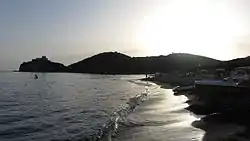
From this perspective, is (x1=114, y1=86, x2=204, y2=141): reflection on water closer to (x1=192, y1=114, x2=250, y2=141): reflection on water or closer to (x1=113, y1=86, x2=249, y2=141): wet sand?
(x1=113, y1=86, x2=249, y2=141): wet sand

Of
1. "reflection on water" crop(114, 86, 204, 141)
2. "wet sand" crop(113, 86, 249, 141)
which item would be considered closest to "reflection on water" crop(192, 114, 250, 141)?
"wet sand" crop(113, 86, 249, 141)

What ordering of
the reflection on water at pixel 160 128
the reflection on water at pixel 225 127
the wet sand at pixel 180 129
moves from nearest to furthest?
the reflection on water at pixel 225 127 → the wet sand at pixel 180 129 → the reflection on water at pixel 160 128

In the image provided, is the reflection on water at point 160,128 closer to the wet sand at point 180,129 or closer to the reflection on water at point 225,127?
the wet sand at point 180,129

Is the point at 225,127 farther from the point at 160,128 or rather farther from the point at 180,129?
the point at 160,128

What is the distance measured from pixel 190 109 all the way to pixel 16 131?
16.7 meters

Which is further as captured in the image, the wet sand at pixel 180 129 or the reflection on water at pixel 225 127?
the wet sand at pixel 180 129

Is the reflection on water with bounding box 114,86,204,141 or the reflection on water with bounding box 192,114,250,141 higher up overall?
the reflection on water with bounding box 192,114,250,141

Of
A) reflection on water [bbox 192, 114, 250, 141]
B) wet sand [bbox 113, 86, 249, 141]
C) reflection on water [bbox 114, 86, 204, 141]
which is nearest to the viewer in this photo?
reflection on water [bbox 192, 114, 250, 141]

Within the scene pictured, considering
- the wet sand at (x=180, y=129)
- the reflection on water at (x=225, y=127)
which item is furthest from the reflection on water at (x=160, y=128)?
the reflection on water at (x=225, y=127)

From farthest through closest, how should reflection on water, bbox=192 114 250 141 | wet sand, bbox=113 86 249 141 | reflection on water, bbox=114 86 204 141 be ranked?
reflection on water, bbox=114 86 204 141 → wet sand, bbox=113 86 249 141 → reflection on water, bbox=192 114 250 141

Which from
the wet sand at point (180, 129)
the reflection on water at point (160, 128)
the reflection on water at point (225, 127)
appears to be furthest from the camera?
the reflection on water at point (160, 128)

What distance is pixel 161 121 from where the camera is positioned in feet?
92.8

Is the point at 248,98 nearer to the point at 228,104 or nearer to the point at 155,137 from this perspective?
the point at 228,104

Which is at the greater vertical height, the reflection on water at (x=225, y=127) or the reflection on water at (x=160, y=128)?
the reflection on water at (x=225, y=127)
